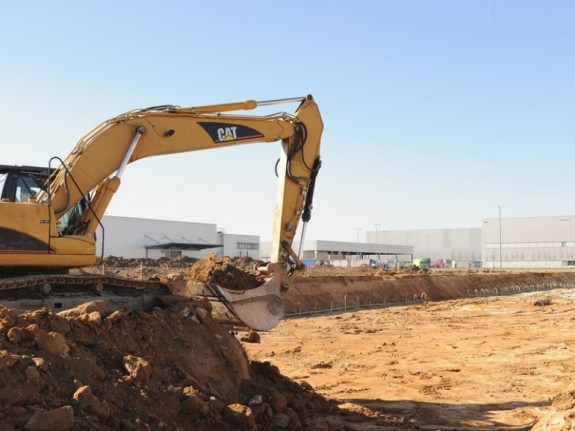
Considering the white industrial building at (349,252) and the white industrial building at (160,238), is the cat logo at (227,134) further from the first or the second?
the white industrial building at (349,252)

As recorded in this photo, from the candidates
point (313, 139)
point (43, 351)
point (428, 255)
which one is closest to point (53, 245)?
point (43, 351)

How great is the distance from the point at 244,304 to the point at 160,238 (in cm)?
5250

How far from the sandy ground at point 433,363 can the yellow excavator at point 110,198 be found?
2671 mm

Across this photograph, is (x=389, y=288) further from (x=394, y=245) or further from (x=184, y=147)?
(x=394, y=245)

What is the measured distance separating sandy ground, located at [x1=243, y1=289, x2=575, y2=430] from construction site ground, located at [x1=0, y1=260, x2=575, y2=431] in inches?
1.6

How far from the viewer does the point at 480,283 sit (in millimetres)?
42500

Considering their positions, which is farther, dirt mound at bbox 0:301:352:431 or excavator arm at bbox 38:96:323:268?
excavator arm at bbox 38:96:323:268

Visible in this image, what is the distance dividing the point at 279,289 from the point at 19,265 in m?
4.10

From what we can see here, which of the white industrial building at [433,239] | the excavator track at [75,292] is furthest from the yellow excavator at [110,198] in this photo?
the white industrial building at [433,239]

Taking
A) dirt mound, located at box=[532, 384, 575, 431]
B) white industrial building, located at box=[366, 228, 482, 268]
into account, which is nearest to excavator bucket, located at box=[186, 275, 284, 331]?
dirt mound, located at box=[532, 384, 575, 431]

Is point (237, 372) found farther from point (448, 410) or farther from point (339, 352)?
point (339, 352)

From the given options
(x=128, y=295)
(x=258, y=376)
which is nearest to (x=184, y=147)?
(x=128, y=295)

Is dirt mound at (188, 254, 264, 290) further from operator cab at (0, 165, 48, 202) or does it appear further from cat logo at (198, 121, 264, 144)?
operator cab at (0, 165, 48, 202)

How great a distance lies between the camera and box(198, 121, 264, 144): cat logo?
10.4 metres
